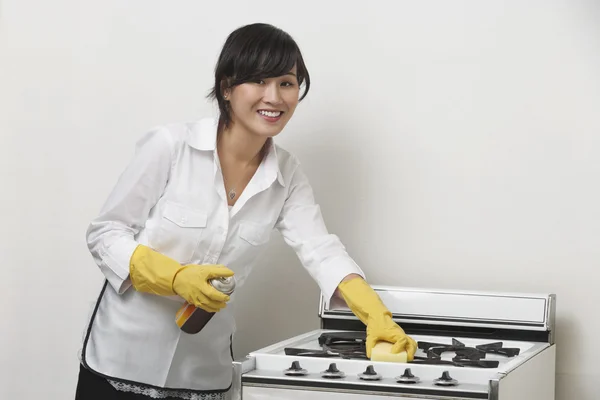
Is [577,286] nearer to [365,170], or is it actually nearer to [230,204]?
[365,170]

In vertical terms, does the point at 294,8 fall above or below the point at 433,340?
above

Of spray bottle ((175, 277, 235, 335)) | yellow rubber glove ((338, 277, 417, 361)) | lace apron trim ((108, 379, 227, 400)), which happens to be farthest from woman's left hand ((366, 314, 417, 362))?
lace apron trim ((108, 379, 227, 400))

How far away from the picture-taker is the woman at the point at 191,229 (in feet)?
5.82

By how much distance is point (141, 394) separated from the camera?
70.3 inches

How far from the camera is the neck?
1.85 metres

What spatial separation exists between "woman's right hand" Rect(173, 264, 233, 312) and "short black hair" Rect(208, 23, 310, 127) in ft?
1.37

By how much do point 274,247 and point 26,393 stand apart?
90 centimetres

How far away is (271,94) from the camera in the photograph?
1789 mm

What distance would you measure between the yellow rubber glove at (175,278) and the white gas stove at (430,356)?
15 cm

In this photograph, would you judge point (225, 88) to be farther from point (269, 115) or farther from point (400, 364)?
point (400, 364)

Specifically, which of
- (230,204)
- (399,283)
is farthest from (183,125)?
(399,283)

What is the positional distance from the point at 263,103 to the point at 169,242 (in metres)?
0.36

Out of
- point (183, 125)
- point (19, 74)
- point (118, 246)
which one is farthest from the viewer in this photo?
point (19, 74)

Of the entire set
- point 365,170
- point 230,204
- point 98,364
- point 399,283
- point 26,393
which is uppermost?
point 365,170
